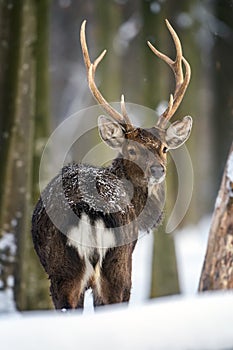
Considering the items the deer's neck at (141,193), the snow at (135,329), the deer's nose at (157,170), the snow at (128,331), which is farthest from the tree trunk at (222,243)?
the snow at (128,331)

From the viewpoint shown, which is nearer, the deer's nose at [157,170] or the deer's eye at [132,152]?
the deer's nose at [157,170]

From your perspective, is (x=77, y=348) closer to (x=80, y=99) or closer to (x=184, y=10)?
(x=184, y=10)

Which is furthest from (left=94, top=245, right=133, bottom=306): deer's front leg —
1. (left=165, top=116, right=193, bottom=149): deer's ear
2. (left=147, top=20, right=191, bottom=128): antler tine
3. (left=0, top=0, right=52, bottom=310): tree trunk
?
(left=0, top=0, right=52, bottom=310): tree trunk

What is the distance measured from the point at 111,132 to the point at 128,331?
4.32ft

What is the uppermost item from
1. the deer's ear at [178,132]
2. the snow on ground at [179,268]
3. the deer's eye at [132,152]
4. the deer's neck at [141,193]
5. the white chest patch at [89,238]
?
the deer's ear at [178,132]

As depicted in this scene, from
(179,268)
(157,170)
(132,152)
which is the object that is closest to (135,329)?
(157,170)

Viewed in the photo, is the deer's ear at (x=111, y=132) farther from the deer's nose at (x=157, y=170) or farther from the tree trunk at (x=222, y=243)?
the tree trunk at (x=222, y=243)

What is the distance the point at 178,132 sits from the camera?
416 centimetres

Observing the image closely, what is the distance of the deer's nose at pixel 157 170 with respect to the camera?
13.4ft

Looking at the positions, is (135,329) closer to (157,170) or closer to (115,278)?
(115,278)

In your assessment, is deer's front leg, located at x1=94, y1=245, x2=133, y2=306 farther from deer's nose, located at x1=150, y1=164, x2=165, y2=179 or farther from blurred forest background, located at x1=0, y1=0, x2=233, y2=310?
blurred forest background, located at x1=0, y1=0, x2=233, y2=310

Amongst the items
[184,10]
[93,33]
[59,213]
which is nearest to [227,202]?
[59,213]

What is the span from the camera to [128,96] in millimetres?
9852

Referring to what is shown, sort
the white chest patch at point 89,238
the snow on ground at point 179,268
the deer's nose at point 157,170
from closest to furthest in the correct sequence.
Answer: the white chest patch at point 89,238, the deer's nose at point 157,170, the snow on ground at point 179,268
